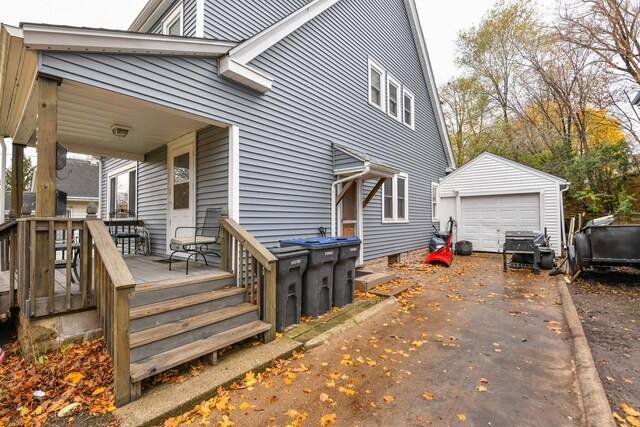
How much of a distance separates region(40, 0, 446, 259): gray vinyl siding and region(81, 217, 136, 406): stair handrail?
6.12 ft

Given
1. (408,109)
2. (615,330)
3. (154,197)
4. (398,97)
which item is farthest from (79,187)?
(615,330)

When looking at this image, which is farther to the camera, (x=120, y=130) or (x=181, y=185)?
(x=181, y=185)

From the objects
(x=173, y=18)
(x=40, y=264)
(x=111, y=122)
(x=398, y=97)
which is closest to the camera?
(x=40, y=264)

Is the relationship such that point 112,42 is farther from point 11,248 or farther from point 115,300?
point 115,300

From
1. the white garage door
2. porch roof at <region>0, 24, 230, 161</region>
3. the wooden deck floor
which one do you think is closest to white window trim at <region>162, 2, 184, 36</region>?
porch roof at <region>0, 24, 230, 161</region>

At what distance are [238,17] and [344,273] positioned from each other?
4.90 metres

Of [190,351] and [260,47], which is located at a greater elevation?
[260,47]

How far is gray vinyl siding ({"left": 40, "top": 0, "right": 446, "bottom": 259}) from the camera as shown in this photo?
155 inches

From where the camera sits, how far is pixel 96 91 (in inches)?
141

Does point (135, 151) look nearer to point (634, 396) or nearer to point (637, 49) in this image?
point (634, 396)

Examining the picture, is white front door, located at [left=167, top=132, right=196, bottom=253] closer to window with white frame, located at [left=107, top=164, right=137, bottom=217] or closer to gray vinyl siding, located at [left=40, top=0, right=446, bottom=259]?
gray vinyl siding, located at [left=40, top=0, right=446, bottom=259]

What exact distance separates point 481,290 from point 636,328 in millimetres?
2374

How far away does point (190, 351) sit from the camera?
2.88 m

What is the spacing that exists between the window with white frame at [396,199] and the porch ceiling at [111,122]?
5.46 metres
